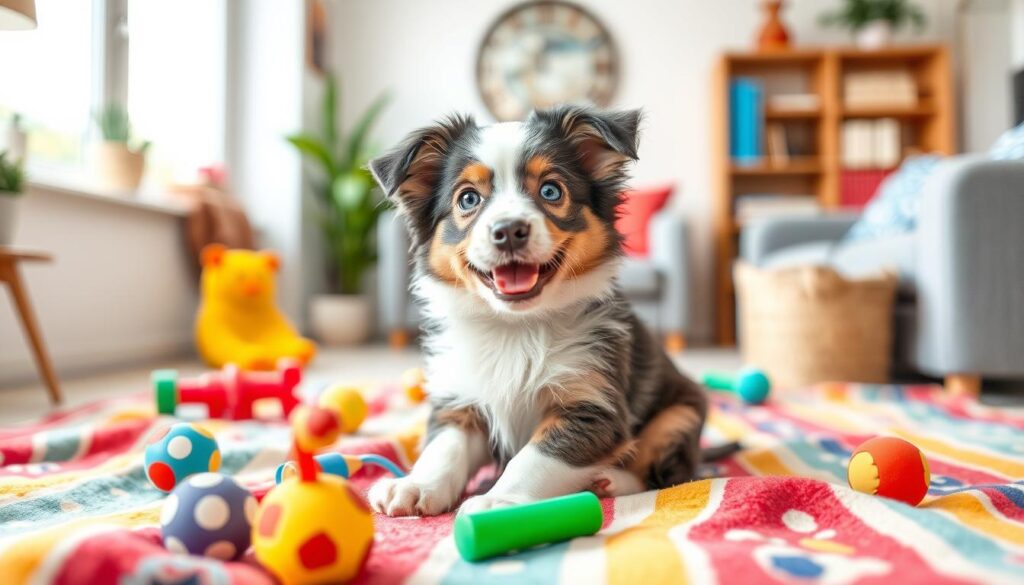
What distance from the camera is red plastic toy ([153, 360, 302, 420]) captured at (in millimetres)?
2266

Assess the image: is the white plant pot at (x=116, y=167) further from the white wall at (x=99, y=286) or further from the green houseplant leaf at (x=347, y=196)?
the green houseplant leaf at (x=347, y=196)

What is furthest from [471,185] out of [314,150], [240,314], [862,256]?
[314,150]

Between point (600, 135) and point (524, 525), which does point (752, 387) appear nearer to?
point (600, 135)

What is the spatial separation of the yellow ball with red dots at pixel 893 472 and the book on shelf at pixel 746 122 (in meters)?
5.08

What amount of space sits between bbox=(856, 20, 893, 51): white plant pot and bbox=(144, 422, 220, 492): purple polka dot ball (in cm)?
599

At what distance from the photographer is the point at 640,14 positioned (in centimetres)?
649

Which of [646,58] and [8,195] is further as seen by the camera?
[646,58]

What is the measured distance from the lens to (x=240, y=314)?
4.16 metres

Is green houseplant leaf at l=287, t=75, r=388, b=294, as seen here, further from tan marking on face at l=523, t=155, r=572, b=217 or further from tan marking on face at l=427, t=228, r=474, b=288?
tan marking on face at l=523, t=155, r=572, b=217

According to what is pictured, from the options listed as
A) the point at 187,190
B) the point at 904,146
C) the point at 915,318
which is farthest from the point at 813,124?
the point at 187,190

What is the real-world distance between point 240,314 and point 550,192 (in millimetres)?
3172

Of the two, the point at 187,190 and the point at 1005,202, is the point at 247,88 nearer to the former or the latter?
the point at 187,190

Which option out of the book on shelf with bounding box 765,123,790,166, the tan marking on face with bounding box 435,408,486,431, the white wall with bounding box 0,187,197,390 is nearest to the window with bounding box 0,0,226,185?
the white wall with bounding box 0,187,197,390

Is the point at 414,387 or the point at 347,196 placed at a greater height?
the point at 347,196
